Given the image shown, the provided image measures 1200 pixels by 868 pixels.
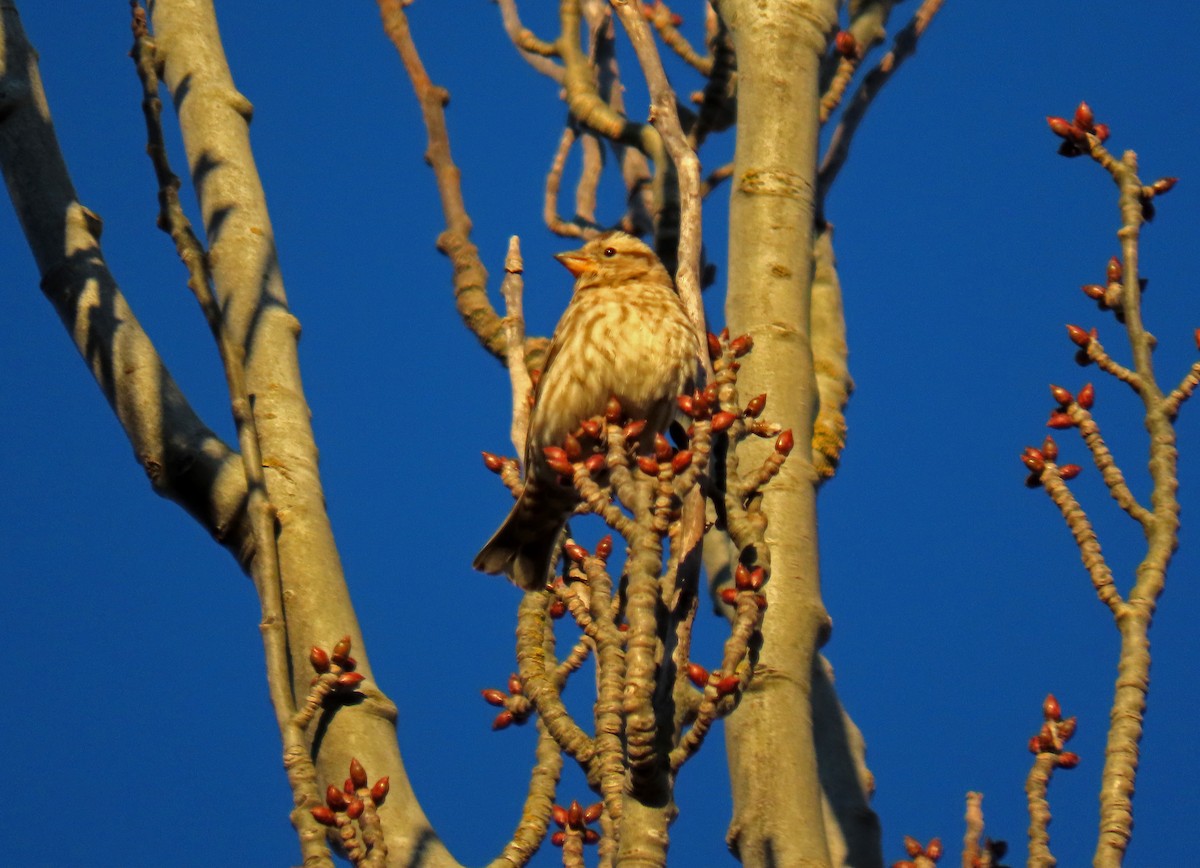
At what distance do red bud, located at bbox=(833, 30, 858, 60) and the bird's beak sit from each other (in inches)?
45.3

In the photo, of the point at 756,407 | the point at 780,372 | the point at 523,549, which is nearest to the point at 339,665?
the point at 756,407

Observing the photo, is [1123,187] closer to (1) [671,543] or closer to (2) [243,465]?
(1) [671,543]

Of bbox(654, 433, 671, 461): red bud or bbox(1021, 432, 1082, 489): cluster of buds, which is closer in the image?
bbox(654, 433, 671, 461): red bud

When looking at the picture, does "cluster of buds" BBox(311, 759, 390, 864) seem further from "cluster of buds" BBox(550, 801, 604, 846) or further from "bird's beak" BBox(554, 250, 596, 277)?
"bird's beak" BBox(554, 250, 596, 277)

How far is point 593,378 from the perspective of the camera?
5418 millimetres

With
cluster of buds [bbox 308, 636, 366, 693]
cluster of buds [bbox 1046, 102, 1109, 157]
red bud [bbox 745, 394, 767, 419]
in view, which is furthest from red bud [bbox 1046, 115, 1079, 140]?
cluster of buds [bbox 308, 636, 366, 693]

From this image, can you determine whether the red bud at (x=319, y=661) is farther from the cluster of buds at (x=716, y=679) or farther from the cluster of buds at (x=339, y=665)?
the cluster of buds at (x=716, y=679)

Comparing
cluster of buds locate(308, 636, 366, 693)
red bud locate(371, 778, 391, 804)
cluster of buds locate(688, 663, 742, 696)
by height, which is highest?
cluster of buds locate(308, 636, 366, 693)

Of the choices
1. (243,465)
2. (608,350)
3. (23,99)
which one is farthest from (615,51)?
(243,465)

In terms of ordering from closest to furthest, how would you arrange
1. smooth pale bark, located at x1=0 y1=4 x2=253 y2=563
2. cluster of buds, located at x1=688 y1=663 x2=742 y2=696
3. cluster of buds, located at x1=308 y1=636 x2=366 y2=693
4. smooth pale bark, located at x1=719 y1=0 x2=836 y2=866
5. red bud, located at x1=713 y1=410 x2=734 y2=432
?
cluster of buds, located at x1=688 y1=663 x2=742 y2=696 → red bud, located at x1=713 y1=410 x2=734 y2=432 → smooth pale bark, located at x1=719 y1=0 x2=836 y2=866 → cluster of buds, located at x1=308 y1=636 x2=366 y2=693 → smooth pale bark, located at x1=0 y1=4 x2=253 y2=563

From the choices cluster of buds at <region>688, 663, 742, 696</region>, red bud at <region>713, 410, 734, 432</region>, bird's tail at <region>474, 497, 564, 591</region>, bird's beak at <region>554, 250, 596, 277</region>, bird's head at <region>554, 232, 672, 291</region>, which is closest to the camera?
cluster of buds at <region>688, 663, 742, 696</region>

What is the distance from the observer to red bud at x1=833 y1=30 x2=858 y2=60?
5.73m

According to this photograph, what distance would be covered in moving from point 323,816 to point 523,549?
2090mm

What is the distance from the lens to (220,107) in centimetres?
496
